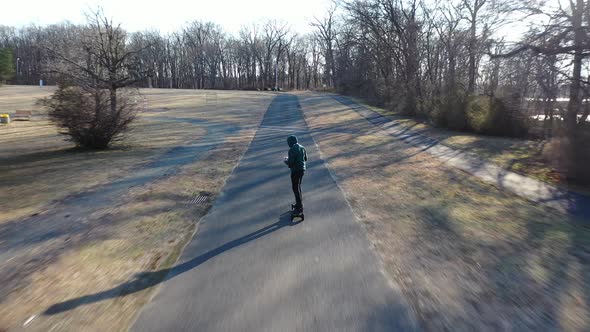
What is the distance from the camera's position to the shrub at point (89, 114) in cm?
1339

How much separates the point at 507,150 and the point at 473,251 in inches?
465

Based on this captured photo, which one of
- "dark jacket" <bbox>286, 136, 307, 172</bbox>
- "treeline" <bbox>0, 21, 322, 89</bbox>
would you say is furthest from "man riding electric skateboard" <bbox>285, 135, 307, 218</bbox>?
"treeline" <bbox>0, 21, 322, 89</bbox>

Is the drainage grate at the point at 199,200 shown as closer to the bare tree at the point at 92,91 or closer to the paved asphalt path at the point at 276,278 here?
the paved asphalt path at the point at 276,278

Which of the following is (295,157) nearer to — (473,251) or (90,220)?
(473,251)

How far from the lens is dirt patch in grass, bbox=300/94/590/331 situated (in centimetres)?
399

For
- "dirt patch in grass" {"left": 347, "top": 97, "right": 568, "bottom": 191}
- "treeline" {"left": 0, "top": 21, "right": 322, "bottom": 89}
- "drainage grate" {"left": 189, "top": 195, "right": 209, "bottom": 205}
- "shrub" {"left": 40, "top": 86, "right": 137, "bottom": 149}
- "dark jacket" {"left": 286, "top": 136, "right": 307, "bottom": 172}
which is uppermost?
"treeline" {"left": 0, "top": 21, "right": 322, "bottom": 89}

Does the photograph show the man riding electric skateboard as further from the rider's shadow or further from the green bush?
the green bush

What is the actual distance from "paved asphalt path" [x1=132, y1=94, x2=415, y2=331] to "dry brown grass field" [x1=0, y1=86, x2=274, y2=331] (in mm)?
425

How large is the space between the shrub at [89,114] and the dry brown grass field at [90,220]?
2.03 feet

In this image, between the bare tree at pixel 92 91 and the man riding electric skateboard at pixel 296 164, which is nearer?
the man riding electric skateboard at pixel 296 164

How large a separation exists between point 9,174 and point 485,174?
550 inches

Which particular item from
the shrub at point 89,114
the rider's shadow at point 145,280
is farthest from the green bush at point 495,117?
the rider's shadow at point 145,280

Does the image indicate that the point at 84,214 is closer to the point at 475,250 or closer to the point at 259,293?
the point at 259,293

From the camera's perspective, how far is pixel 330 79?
8812cm
